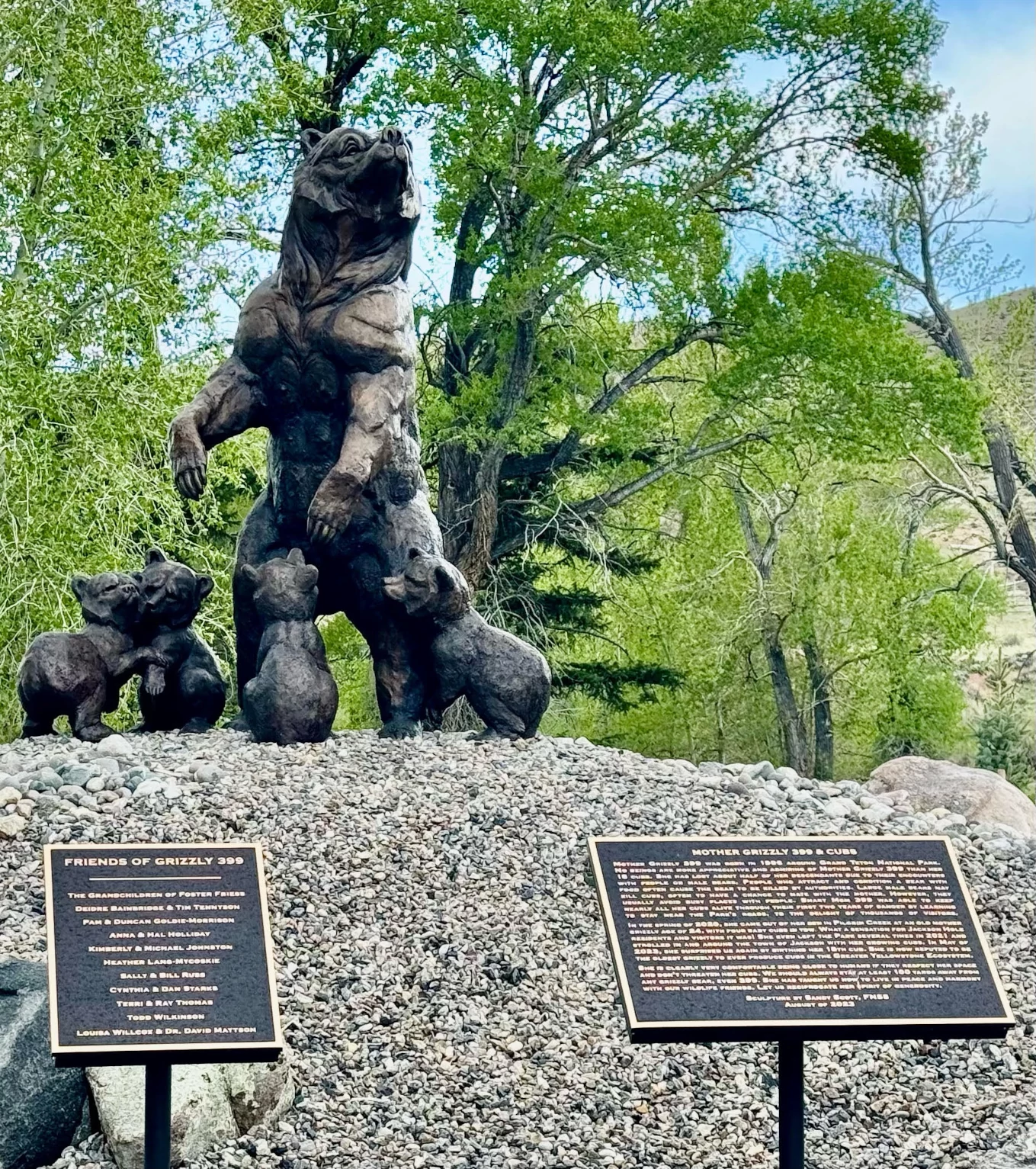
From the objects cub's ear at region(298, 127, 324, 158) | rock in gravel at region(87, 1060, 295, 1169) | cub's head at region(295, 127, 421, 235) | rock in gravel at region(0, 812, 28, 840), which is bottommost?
rock in gravel at region(87, 1060, 295, 1169)

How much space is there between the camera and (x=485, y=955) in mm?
6844

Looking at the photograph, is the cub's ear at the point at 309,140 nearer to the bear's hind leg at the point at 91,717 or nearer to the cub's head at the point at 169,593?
the cub's head at the point at 169,593

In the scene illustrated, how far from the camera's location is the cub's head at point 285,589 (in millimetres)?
8594

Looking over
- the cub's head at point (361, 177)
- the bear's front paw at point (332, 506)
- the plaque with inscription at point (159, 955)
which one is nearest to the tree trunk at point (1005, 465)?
the cub's head at point (361, 177)

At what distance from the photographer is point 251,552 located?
9.00m

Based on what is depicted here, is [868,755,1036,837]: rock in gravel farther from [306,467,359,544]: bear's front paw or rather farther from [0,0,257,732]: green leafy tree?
[0,0,257,732]: green leafy tree

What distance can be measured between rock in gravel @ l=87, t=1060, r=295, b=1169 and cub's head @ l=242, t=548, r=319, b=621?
3.12 m

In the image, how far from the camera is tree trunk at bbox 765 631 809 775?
2344cm

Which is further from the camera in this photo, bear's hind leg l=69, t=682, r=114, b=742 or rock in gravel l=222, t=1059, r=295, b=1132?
bear's hind leg l=69, t=682, r=114, b=742

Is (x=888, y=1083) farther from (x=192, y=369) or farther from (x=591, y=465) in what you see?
(x=591, y=465)

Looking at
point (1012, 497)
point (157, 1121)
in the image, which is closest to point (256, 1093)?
point (157, 1121)

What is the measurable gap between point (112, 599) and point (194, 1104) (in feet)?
11.8

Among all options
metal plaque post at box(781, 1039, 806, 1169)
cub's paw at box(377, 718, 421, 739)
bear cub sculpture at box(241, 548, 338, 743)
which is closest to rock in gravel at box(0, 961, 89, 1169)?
metal plaque post at box(781, 1039, 806, 1169)

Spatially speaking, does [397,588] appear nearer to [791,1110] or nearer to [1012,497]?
[791,1110]
